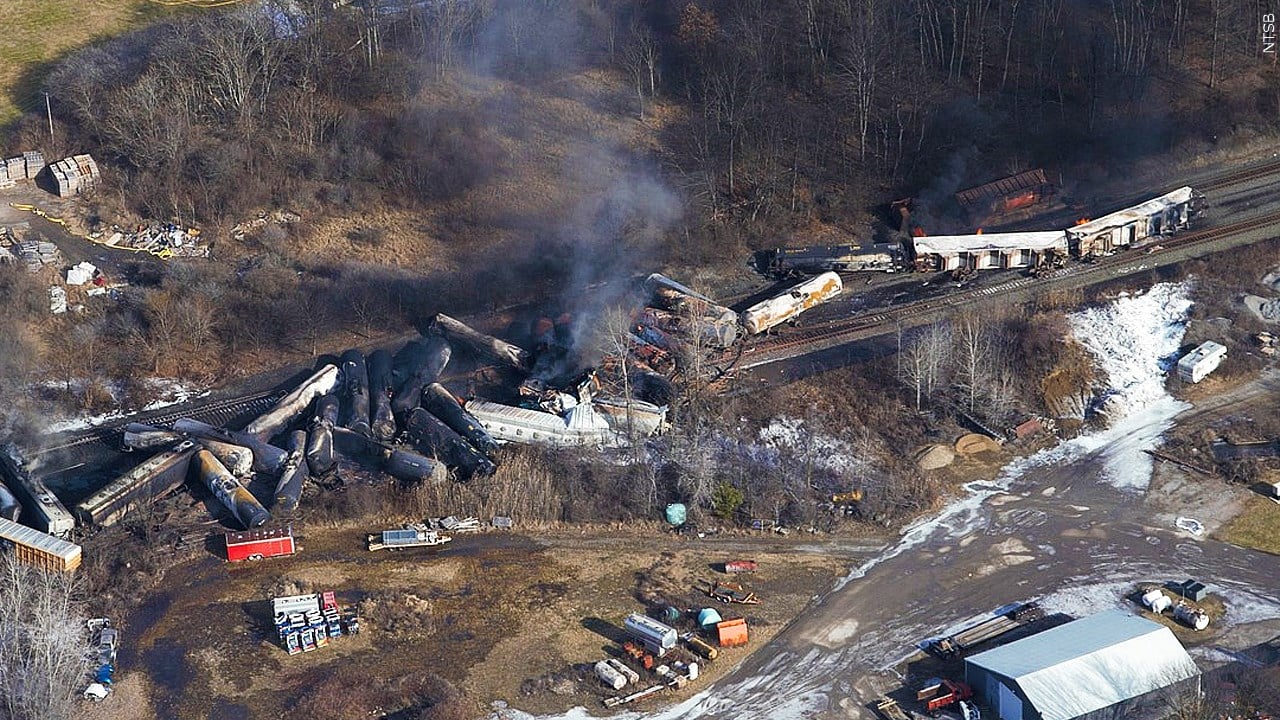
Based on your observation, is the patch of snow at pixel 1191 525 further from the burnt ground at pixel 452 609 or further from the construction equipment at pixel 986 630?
the burnt ground at pixel 452 609

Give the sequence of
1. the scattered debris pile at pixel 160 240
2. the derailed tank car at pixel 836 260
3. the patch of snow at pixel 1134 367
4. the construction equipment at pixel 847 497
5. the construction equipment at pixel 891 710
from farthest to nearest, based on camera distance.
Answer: the scattered debris pile at pixel 160 240 < the derailed tank car at pixel 836 260 < the patch of snow at pixel 1134 367 < the construction equipment at pixel 847 497 < the construction equipment at pixel 891 710

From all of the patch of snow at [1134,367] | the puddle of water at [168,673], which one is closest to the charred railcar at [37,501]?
the puddle of water at [168,673]

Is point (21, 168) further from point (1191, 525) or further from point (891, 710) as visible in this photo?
point (1191, 525)

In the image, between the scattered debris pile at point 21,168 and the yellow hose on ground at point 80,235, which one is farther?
the scattered debris pile at point 21,168

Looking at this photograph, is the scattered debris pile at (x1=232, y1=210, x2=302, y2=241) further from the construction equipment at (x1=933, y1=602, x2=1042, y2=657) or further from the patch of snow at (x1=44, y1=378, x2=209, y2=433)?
the construction equipment at (x1=933, y1=602, x2=1042, y2=657)

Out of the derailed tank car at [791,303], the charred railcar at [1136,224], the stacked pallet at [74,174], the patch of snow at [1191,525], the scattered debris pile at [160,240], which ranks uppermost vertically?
the stacked pallet at [74,174]

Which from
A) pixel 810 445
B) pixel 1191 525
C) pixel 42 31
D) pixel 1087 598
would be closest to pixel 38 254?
pixel 42 31
